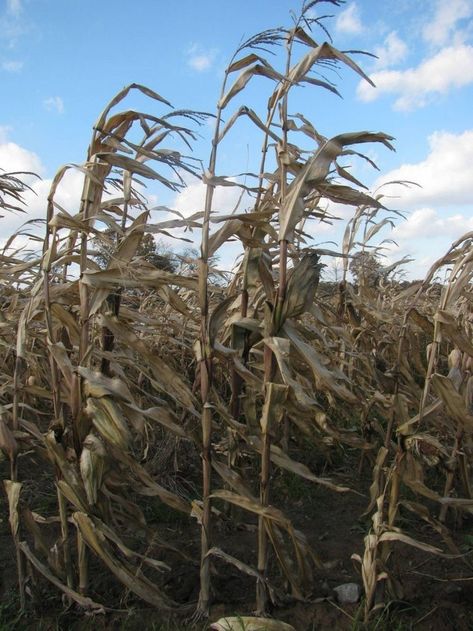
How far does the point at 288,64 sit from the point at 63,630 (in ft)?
6.85

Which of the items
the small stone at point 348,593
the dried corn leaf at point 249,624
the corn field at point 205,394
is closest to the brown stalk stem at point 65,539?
the corn field at point 205,394

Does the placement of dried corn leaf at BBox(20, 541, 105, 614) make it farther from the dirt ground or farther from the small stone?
the small stone

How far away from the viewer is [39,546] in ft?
6.75

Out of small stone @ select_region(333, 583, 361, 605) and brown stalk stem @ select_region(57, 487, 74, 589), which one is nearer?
brown stalk stem @ select_region(57, 487, 74, 589)

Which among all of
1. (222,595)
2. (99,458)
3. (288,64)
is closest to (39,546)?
(99,458)

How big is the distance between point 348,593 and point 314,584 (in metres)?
0.16

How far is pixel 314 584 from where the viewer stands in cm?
229

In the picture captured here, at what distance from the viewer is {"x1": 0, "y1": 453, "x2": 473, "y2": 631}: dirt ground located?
6.71 feet

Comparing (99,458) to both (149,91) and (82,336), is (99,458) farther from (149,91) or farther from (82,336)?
(149,91)

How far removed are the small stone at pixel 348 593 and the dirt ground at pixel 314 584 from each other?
36mm

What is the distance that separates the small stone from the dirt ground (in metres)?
0.04

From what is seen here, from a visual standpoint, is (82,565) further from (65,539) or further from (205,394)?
(205,394)

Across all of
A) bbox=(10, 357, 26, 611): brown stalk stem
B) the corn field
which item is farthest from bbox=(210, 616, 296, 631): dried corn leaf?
bbox=(10, 357, 26, 611): brown stalk stem

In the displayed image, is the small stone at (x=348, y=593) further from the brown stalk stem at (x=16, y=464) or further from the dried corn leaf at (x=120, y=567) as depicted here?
the brown stalk stem at (x=16, y=464)
